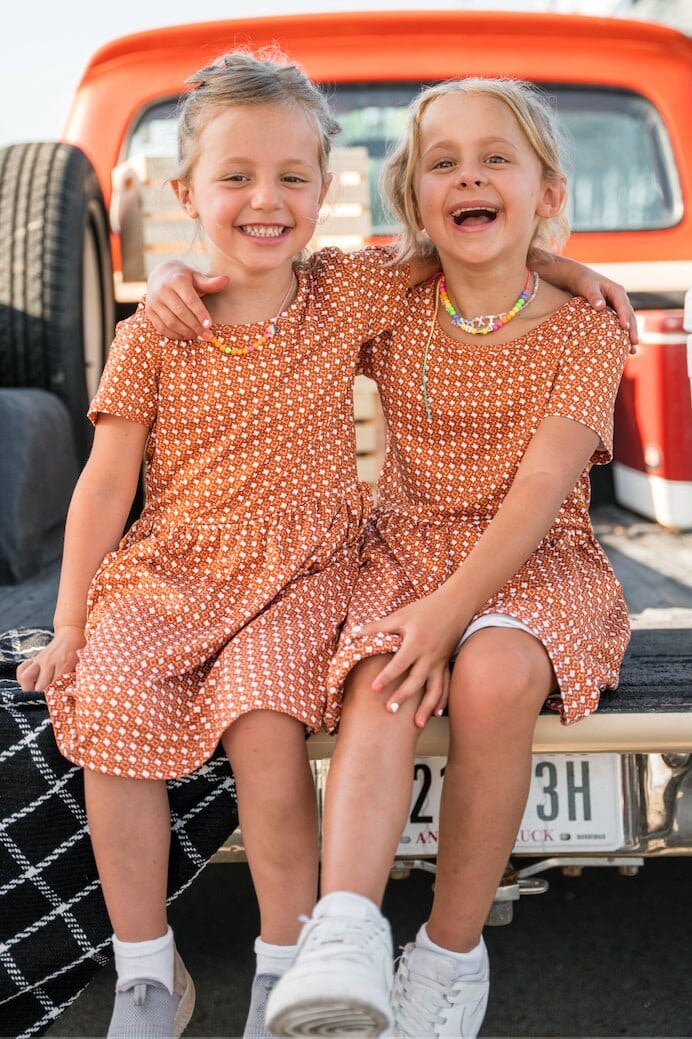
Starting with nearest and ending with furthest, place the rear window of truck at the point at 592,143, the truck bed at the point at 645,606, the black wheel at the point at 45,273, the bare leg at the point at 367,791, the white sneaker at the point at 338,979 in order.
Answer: the white sneaker at the point at 338,979 → the bare leg at the point at 367,791 → the truck bed at the point at 645,606 → the black wheel at the point at 45,273 → the rear window of truck at the point at 592,143

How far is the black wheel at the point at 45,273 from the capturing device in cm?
267

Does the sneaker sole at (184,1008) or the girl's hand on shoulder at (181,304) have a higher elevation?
the girl's hand on shoulder at (181,304)

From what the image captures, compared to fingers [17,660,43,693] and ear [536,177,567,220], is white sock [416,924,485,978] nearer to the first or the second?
fingers [17,660,43,693]

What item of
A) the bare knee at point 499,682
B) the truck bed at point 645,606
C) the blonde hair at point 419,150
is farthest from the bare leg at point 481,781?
the blonde hair at point 419,150

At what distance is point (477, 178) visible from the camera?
1749 mm

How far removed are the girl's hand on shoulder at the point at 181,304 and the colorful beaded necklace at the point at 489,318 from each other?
0.36 m

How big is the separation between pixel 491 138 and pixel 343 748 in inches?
37.4

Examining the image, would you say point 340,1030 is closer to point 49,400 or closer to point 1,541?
point 1,541

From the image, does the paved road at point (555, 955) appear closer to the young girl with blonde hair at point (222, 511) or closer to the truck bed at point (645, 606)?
the young girl with blonde hair at point (222, 511)

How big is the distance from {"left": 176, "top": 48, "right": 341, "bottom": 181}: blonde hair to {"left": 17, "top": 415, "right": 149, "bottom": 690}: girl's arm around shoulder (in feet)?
1.41

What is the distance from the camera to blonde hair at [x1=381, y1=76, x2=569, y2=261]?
1.79 metres

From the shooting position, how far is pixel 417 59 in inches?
130

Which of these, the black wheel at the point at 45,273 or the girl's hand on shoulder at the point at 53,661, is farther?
the black wheel at the point at 45,273

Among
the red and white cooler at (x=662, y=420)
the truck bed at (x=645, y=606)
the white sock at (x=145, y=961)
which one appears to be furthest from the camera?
the red and white cooler at (x=662, y=420)
